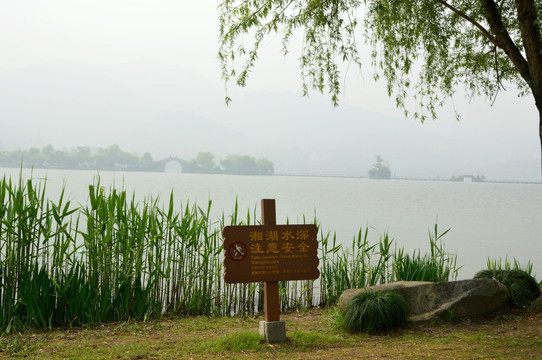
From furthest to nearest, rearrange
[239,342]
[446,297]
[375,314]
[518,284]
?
[518,284] → [446,297] → [375,314] → [239,342]

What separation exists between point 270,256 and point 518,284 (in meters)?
2.78

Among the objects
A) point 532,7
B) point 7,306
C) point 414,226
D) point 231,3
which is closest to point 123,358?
point 7,306

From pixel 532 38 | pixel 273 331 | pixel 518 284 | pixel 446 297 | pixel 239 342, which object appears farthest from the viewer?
pixel 518 284

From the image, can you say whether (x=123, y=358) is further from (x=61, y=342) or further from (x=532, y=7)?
(x=532, y=7)

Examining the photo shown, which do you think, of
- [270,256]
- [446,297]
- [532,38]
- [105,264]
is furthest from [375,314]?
[532,38]

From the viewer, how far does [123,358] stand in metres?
3.82

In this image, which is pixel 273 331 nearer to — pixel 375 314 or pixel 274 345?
pixel 274 345

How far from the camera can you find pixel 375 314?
14.5ft

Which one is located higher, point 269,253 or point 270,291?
point 269,253

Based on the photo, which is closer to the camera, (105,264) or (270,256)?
(270,256)

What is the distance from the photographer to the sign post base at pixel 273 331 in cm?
411

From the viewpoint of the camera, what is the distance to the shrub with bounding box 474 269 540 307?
5.25 m

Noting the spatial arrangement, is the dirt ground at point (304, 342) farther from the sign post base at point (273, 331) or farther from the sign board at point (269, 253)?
the sign board at point (269, 253)

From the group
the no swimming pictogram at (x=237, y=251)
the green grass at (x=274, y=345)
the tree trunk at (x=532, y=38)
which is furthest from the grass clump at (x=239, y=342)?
the tree trunk at (x=532, y=38)
